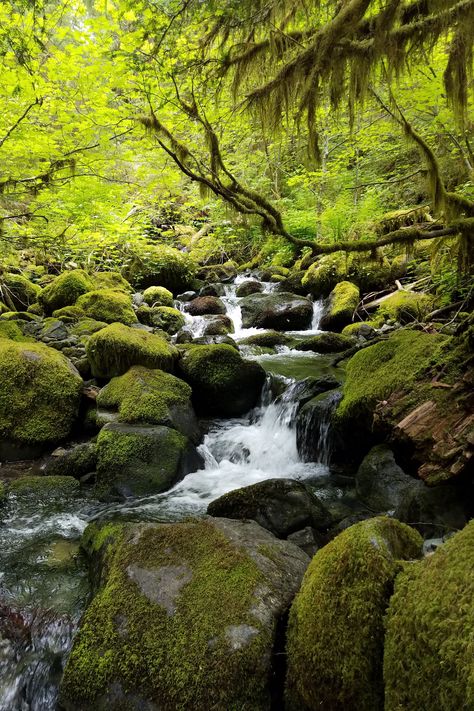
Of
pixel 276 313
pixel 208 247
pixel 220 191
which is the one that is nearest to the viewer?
pixel 220 191

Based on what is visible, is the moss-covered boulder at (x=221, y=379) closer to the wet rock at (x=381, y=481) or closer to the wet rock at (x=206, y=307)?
the wet rock at (x=381, y=481)

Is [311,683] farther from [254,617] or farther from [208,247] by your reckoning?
[208,247]

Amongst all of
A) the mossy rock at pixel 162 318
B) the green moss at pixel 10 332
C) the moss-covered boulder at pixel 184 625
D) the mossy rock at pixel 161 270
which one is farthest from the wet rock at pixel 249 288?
the moss-covered boulder at pixel 184 625

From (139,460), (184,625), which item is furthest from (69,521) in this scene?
(184,625)

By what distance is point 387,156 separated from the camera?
13.4 metres

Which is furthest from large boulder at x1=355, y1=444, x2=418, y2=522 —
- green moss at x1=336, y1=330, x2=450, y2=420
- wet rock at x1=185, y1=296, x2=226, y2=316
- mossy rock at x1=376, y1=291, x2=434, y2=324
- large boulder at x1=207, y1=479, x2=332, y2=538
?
wet rock at x1=185, y1=296, x2=226, y2=316

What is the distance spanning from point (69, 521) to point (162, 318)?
8.74 m

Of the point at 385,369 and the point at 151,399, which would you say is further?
the point at 151,399

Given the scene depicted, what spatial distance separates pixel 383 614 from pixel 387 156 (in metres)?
14.5

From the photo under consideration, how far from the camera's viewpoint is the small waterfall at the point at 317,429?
20.2 ft

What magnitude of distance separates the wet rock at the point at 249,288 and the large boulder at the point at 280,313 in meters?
2.10

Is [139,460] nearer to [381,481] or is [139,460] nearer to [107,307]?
[381,481]

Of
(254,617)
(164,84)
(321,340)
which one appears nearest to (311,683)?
(254,617)

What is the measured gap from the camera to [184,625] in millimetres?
2314
